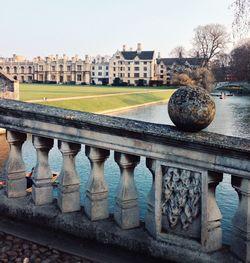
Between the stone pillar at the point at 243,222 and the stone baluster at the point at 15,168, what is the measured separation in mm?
2470

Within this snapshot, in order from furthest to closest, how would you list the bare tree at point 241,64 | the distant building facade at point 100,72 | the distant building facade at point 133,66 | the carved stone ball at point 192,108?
the distant building facade at point 100,72
the distant building facade at point 133,66
the bare tree at point 241,64
the carved stone ball at point 192,108

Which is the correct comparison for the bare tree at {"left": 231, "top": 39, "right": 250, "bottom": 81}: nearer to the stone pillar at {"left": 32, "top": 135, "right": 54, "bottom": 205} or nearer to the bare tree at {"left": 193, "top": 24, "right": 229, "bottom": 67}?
the bare tree at {"left": 193, "top": 24, "right": 229, "bottom": 67}

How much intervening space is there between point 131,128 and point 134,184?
64 centimetres

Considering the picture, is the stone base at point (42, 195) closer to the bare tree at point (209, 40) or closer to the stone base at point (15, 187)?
the stone base at point (15, 187)

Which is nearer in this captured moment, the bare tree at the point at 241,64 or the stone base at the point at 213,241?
the stone base at the point at 213,241

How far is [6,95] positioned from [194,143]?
32.8 metres

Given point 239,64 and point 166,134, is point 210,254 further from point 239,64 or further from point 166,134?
point 239,64

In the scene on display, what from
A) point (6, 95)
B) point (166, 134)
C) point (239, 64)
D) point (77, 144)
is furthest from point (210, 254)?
point (239, 64)

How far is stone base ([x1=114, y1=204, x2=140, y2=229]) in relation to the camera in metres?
3.81

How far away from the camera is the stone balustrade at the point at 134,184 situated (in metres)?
3.24

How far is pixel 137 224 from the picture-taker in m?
3.88

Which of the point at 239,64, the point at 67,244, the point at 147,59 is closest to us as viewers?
the point at 67,244

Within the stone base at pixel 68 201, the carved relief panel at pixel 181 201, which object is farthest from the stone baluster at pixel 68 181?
the carved relief panel at pixel 181 201

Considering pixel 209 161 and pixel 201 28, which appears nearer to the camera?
pixel 209 161
